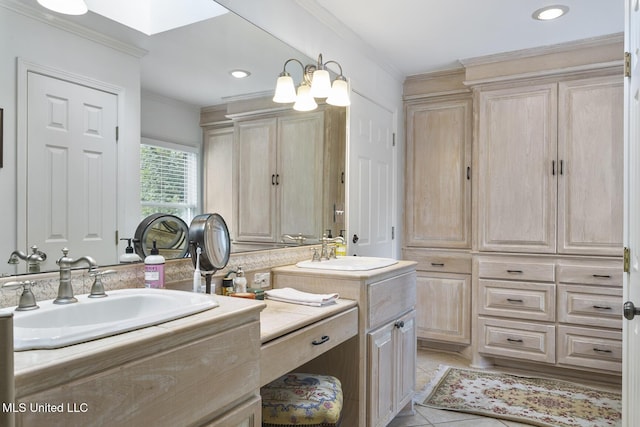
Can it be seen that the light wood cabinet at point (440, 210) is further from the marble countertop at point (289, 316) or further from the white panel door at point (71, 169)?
the white panel door at point (71, 169)

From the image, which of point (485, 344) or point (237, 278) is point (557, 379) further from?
point (237, 278)

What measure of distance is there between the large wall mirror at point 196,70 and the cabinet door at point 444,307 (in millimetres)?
1541

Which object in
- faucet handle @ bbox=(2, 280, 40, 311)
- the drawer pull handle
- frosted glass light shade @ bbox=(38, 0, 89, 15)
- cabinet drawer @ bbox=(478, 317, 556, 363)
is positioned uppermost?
frosted glass light shade @ bbox=(38, 0, 89, 15)

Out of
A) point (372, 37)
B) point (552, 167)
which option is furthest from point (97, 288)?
point (552, 167)

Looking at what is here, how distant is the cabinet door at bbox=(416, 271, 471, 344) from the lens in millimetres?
3414

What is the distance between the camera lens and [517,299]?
3.11m

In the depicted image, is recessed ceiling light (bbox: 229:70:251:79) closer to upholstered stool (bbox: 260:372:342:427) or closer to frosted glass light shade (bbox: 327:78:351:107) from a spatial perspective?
frosted glass light shade (bbox: 327:78:351:107)

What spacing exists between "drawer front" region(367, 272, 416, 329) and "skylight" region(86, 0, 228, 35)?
1.35 meters

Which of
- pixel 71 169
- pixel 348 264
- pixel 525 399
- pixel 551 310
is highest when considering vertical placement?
pixel 71 169

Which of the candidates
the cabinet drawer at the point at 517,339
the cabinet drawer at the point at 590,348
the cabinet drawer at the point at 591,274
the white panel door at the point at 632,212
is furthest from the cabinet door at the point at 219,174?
the cabinet drawer at the point at 590,348

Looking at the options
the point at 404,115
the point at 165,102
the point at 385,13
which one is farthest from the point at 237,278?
the point at 404,115

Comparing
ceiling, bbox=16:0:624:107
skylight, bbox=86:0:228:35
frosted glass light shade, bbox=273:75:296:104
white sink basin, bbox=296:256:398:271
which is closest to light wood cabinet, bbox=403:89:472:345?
ceiling, bbox=16:0:624:107

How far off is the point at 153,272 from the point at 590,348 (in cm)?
285

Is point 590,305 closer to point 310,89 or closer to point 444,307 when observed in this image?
point 444,307
